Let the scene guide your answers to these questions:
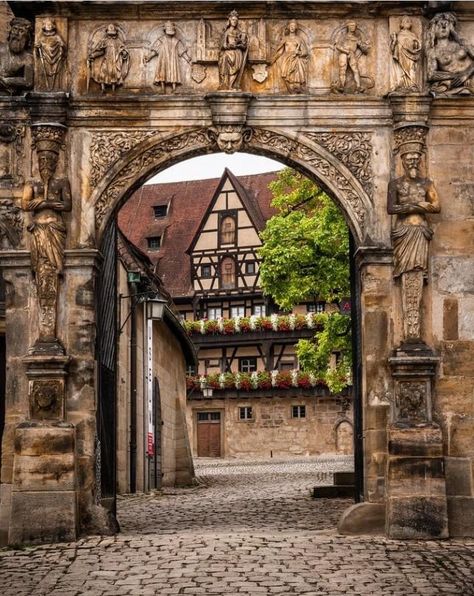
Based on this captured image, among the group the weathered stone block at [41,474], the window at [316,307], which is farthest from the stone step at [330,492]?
the window at [316,307]

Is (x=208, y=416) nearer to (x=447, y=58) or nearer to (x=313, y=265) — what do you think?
(x=313, y=265)

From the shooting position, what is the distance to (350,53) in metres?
11.7

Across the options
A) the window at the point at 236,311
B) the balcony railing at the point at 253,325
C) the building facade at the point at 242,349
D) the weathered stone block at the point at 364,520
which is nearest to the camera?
the weathered stone block at the point at 364,520

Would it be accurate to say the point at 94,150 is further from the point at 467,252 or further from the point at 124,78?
the point at 467,252

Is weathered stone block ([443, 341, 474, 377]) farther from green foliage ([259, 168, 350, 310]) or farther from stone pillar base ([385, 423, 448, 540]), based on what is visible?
green foliage ([259, 168, 350, 310])

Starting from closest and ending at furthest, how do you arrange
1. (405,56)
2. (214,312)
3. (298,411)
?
(405,56)
(298,411)
(214,312)

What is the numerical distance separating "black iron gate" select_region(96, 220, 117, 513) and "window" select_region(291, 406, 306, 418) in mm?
34289

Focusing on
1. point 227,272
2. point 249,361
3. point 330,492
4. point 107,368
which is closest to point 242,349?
point 249,361

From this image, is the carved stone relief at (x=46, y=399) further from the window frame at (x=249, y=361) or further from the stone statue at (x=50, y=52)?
the window frame at (x=249, y=361)

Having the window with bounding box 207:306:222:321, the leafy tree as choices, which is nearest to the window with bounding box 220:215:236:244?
the window with bounding box 207:306:222:321

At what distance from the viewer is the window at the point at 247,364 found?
162ft

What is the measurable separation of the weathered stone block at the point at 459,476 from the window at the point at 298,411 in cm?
3643

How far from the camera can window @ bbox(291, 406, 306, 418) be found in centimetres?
4759

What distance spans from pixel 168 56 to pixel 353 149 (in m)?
2.19
